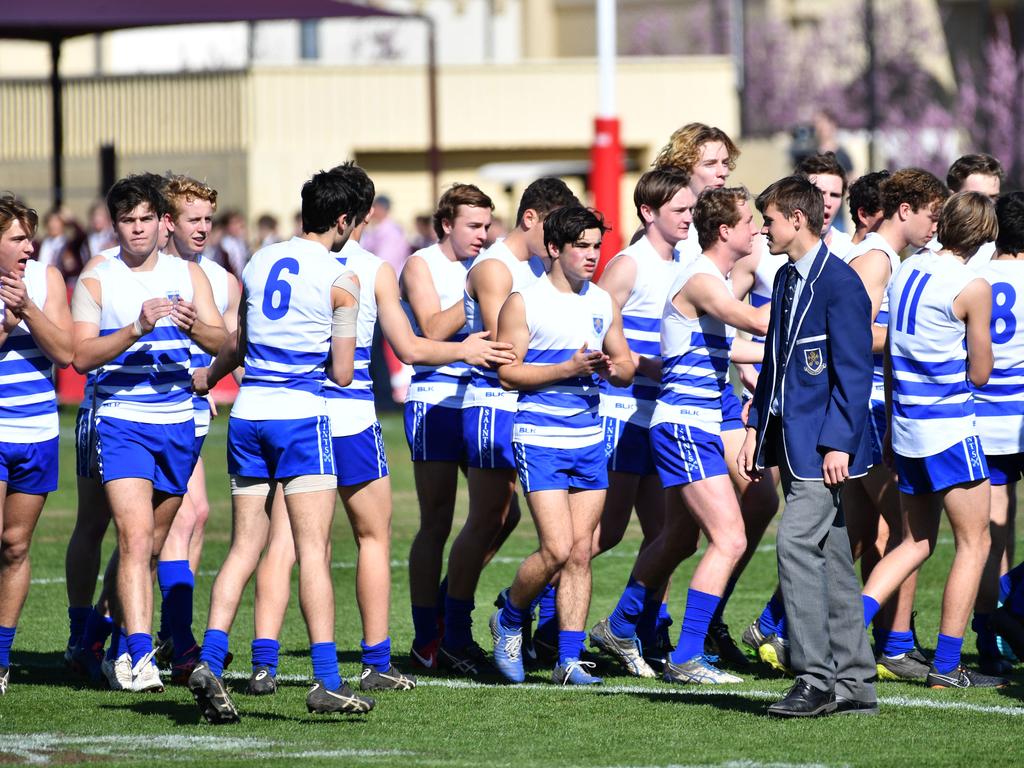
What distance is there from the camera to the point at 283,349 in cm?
719

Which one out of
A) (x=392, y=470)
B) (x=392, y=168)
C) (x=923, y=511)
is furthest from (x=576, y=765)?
(x=392, y=168)

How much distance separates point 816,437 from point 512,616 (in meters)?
1.65

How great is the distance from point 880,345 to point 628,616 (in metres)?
1.65

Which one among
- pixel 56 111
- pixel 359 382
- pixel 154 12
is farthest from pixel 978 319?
pixel 56 111

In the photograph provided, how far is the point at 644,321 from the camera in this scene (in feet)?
28.3

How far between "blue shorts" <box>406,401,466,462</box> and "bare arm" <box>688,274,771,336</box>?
4.10ft

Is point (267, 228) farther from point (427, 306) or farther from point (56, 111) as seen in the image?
point (427, 306)

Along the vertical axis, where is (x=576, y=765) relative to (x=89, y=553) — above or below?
below

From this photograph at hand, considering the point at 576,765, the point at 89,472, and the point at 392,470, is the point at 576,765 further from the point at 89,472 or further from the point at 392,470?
the point at 392,470

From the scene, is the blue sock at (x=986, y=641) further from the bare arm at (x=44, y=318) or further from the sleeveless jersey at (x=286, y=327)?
the bare arm at (x=44, y=318)

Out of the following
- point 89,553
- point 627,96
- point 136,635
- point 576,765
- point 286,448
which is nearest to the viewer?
point 576,765

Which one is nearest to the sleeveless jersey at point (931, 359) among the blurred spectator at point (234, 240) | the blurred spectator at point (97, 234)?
the blurred spectator at point (97, 234)

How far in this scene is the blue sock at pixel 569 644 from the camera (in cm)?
799

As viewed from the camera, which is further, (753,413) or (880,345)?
(880,345)
